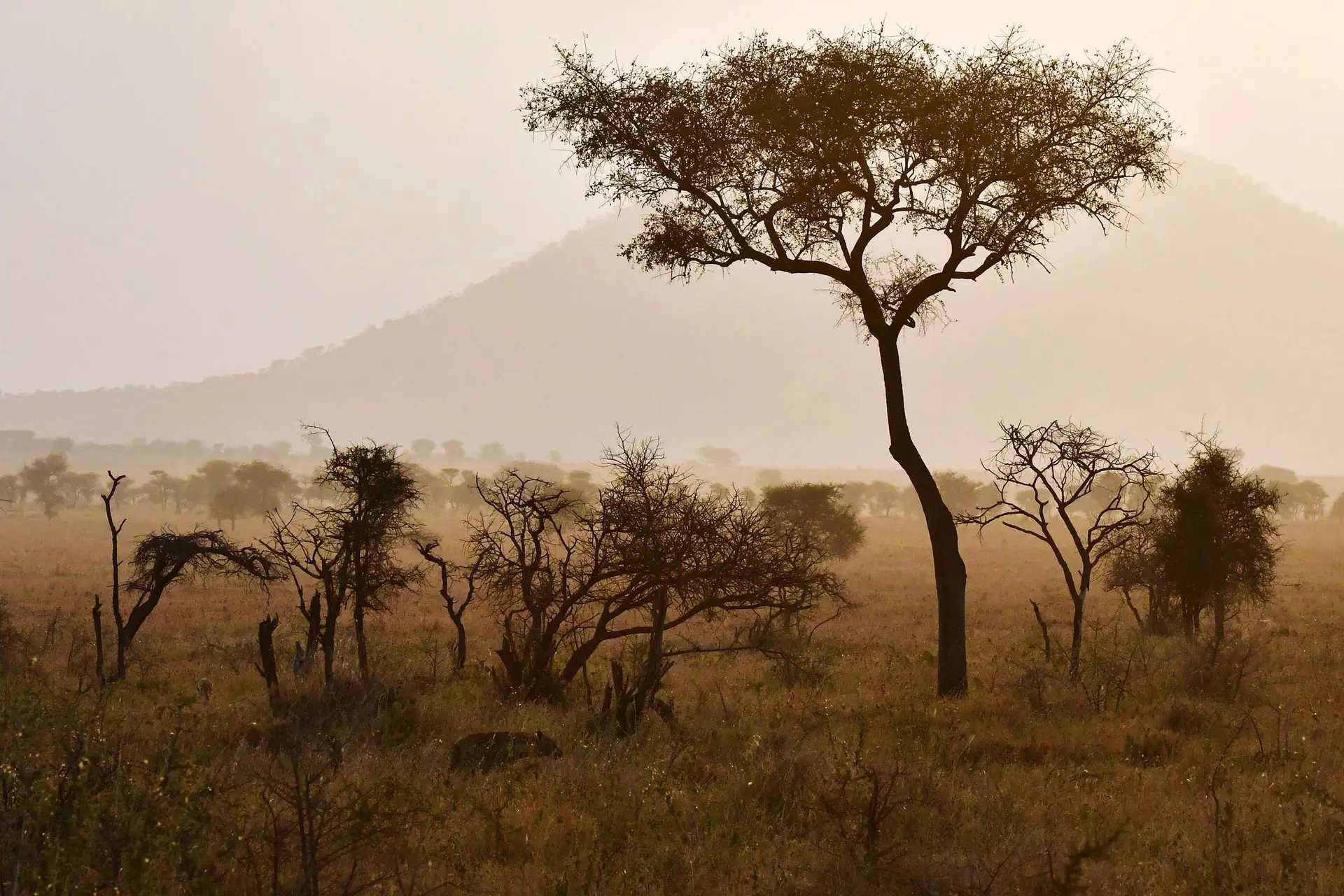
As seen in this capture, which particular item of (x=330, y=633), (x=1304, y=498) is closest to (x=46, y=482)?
(x=330, y=633)

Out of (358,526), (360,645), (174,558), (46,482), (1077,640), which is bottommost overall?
(360,645)

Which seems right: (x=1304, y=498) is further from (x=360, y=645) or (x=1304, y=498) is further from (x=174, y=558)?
(x=174, y=558)

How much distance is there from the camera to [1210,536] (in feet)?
64.3

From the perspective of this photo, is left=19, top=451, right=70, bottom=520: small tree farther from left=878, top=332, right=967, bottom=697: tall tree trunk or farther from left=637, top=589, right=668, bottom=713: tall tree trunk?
left=878, top=332, right=967, bottom=697: tall tree trunk

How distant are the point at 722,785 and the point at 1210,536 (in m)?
14.8

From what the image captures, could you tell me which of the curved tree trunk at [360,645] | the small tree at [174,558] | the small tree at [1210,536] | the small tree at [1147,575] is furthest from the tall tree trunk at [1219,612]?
the small tree at [174,558]

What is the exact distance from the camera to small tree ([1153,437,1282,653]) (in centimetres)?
1950

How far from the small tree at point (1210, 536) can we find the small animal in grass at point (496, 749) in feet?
47.6

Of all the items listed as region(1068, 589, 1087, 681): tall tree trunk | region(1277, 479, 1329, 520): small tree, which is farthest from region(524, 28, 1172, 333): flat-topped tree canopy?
region(1277, 479, 1329, 520): small tree

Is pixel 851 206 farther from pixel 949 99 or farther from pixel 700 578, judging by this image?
pixel 700 578

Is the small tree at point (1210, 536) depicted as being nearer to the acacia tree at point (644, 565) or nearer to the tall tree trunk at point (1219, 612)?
the tall tree trunk at point (1219, 612)

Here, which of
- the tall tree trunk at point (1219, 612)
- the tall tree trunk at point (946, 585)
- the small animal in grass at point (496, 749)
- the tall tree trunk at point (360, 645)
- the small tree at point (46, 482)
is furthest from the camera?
the small tree at point (46, 482)

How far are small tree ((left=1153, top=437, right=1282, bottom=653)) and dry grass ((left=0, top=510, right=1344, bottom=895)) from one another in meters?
1.97

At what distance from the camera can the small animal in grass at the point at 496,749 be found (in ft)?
33.6
